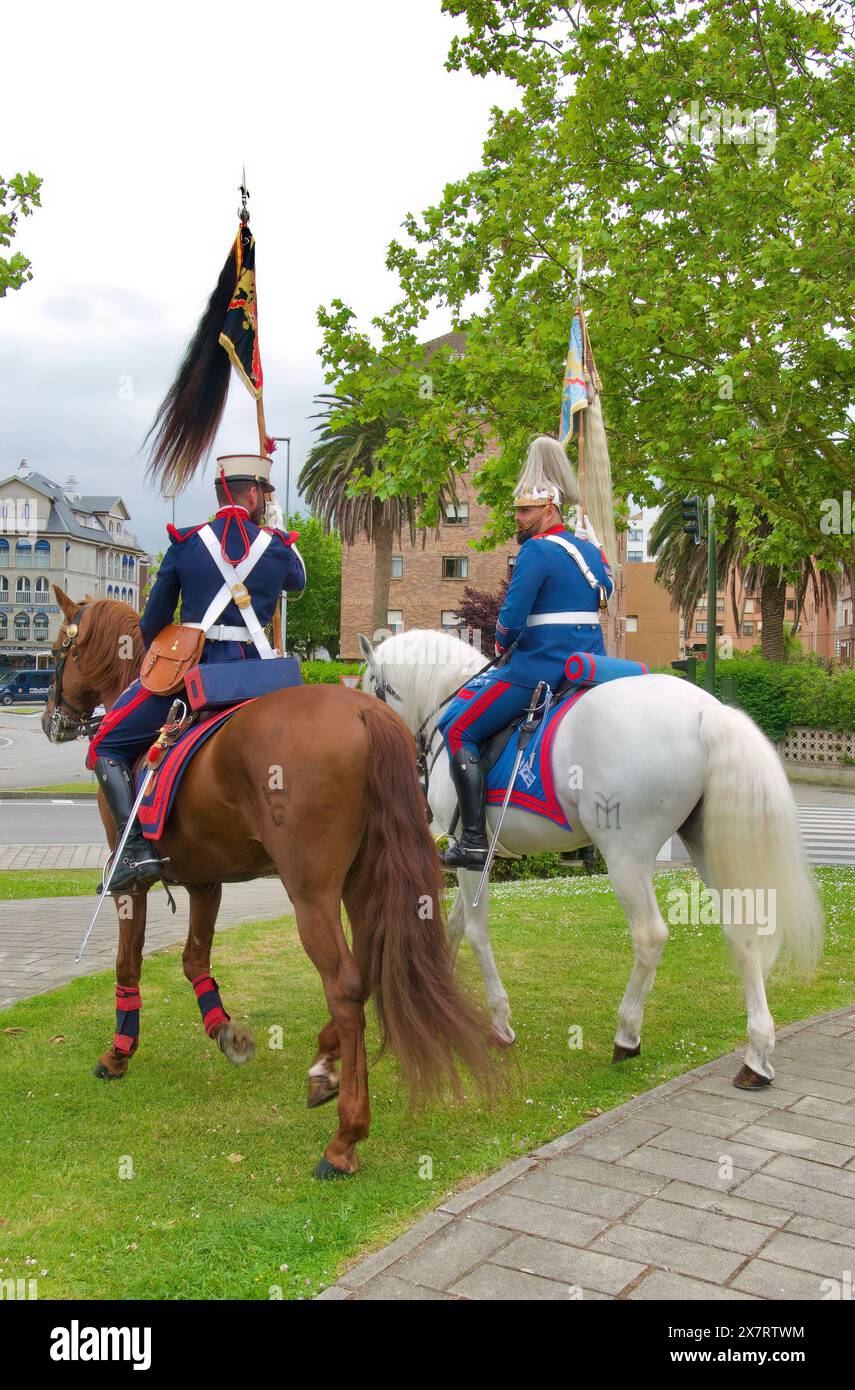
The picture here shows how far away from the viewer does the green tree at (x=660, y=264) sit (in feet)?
34.3

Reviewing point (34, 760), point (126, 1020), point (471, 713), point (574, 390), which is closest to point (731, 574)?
point (34, 760)

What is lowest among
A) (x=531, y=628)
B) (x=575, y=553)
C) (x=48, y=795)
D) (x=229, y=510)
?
(x=48, y=795)

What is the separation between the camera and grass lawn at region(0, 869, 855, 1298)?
3.59 meters

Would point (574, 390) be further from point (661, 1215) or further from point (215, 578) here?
point (661, 1215)

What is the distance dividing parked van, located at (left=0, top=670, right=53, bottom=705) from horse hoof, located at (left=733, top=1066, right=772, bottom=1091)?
6460 centimetres

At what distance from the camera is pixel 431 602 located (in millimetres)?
53156

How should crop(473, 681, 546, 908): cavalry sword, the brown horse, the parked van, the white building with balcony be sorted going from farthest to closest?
the white building with balcony, the parked van, crop(473, 681, 546, 908): cavalry sword, the brown horse

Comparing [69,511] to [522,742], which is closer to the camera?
[522,742]

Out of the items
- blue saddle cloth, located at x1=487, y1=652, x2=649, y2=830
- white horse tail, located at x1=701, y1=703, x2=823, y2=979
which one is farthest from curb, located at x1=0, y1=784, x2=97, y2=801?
white horse tail, located at x1=701, y1=703, x2=823, y2=979

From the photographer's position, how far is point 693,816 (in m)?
5.59

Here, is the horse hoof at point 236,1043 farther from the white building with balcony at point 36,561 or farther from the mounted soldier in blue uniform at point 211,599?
the white building with balcony at point 36,561

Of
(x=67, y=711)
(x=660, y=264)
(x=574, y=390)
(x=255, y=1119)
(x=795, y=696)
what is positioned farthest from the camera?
(x=795, y=696)

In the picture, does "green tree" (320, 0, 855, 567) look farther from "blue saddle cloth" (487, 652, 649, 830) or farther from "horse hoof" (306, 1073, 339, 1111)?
"horse hoof" (306, 1073, 339, 1111)

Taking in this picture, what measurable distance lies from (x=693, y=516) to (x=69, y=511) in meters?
82.2
